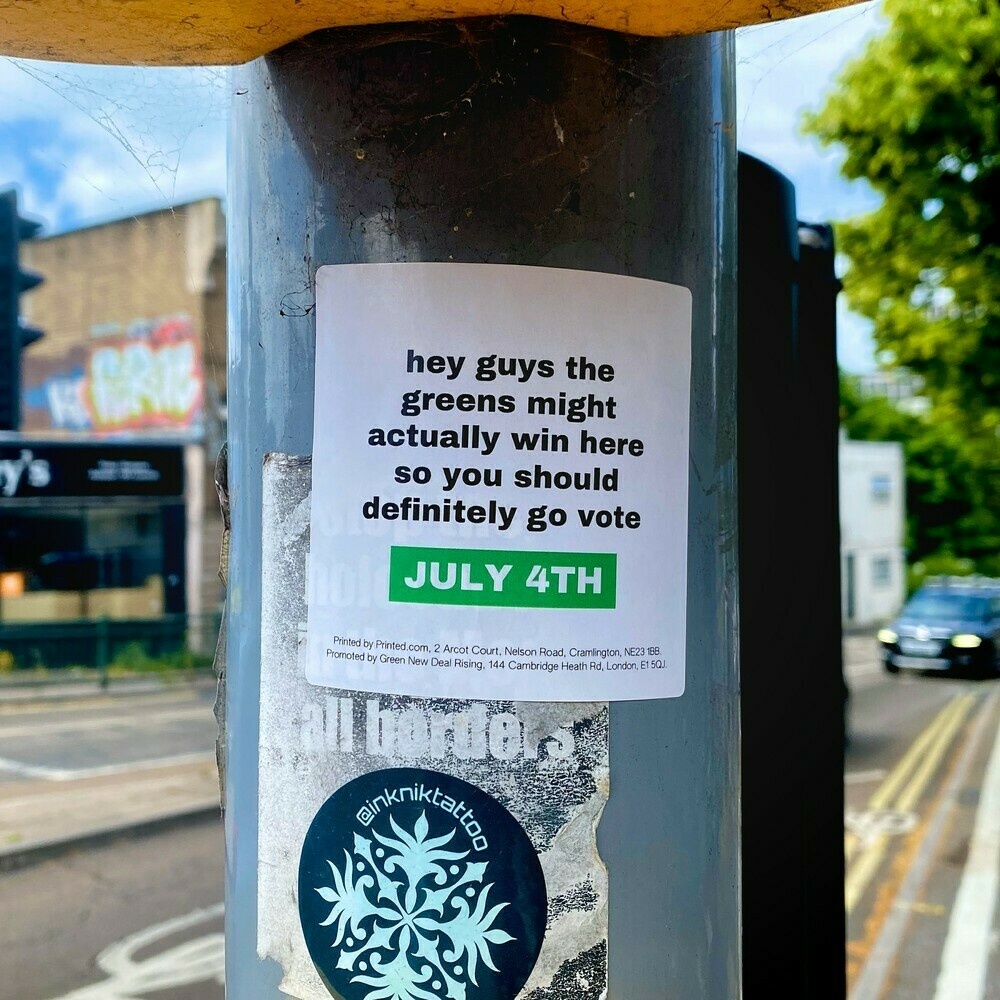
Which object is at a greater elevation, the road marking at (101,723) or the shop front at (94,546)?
the shop front at (94,546)

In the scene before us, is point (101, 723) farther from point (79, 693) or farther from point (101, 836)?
point (101, 836)

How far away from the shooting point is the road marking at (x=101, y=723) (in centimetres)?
1260

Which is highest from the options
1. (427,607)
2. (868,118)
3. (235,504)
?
(868,118)

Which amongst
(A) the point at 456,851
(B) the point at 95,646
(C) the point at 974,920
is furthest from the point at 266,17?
(B) the point at 95,646

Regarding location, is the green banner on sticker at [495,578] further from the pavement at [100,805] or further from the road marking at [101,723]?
the road marking at [101,723]

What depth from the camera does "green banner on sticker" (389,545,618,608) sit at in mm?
1222

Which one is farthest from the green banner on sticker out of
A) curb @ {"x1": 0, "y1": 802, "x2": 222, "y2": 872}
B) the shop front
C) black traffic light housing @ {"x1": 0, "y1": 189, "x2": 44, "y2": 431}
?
the shop front

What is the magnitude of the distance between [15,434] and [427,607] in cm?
1858

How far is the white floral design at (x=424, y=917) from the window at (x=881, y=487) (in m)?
39.8

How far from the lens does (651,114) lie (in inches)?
51.6

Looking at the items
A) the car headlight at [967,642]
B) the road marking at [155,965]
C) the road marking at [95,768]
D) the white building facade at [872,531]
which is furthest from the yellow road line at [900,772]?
the white building facade at [872,531]

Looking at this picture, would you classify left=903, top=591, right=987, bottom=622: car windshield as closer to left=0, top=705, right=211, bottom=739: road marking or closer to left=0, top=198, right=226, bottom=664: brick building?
left=0, top=705, right=211, bottom=739: road marking

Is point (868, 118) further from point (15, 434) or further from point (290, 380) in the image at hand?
point (15, 434)

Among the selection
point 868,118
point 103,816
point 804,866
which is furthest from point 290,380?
point 868,118
